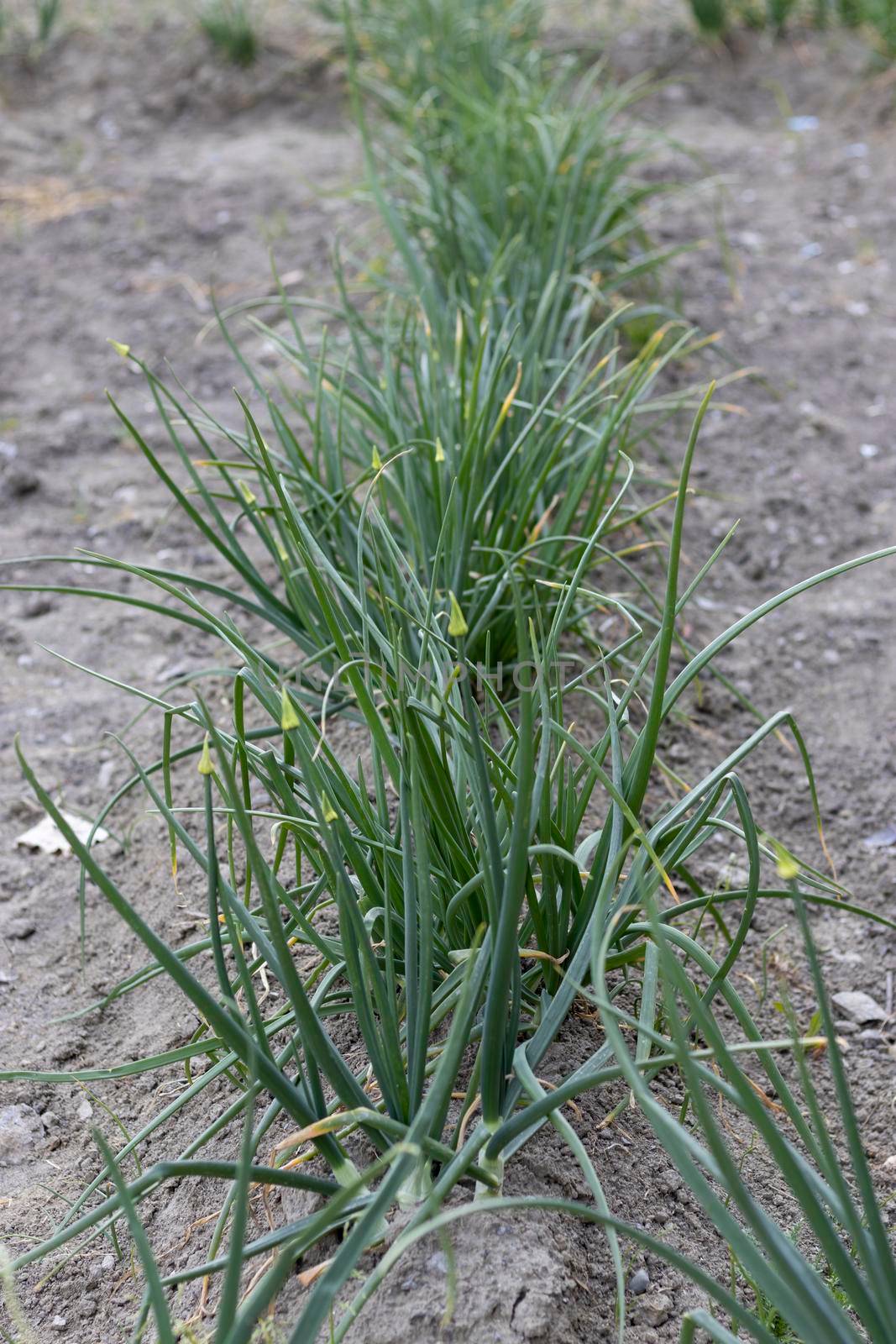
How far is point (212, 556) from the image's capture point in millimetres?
2586

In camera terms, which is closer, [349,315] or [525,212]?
[349,315]

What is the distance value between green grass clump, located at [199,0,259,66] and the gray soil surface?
10cm

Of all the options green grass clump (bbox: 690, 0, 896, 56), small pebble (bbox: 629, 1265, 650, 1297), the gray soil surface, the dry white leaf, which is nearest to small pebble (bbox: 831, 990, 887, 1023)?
the gray soil surface

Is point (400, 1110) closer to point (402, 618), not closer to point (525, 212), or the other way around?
point (402, 618)

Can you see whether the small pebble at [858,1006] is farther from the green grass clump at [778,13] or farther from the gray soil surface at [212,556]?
the green grass clump at [778,13]

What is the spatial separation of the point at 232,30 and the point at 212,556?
327cm

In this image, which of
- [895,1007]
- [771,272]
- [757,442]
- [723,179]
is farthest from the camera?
[723,179]

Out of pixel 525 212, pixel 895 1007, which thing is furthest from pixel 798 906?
pixel 525 212

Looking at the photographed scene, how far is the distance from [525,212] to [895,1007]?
209cm

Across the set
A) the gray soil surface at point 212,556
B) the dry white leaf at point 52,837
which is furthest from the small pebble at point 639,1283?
the dry white leaf at point 52,837

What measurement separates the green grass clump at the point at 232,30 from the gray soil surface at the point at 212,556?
10 cm

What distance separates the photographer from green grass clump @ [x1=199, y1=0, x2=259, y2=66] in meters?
4.84

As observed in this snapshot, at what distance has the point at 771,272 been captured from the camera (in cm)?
358

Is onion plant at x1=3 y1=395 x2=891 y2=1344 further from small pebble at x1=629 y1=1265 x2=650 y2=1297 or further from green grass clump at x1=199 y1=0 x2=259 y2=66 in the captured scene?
green grass clump at x1=199 y1=0 x2=259 y2=66
